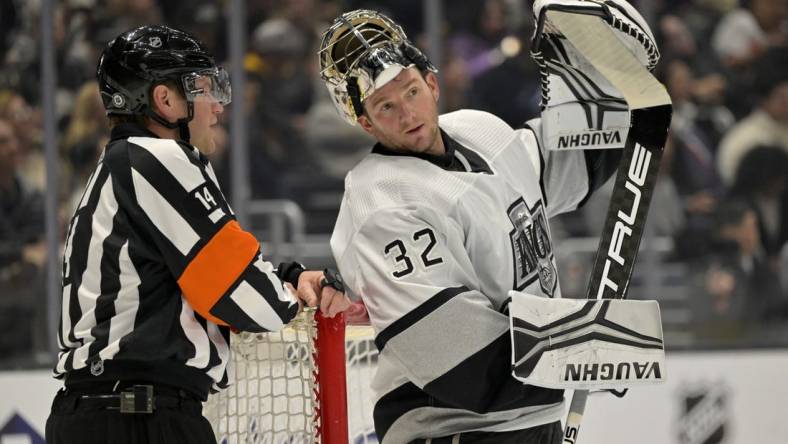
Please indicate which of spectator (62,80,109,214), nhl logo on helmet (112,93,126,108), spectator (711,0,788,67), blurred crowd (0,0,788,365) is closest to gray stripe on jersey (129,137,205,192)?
nhl logo on helmet (112,93,126,108)

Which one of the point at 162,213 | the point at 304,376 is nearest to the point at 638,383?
the point at 304,376

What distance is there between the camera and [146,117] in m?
1.92

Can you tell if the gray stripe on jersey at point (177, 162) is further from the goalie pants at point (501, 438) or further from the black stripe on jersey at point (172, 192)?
the goalie pants at point (501, 438)

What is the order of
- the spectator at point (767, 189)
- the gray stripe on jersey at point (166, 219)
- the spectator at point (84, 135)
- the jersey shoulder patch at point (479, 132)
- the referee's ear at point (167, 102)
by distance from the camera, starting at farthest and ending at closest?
1. the spectator at point (767, 189)
2. the spectator at point (84, 135)
3. the jersey shoulder patch at point (479, 132)
4. the referee's ear at point (167, 102)
5. the gray stripe on jersey at point (166, 219)

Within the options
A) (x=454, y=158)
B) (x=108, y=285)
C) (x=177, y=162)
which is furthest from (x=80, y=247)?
(x=454, y=158)

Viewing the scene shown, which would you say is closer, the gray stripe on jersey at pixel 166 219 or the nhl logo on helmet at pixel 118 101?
the gray stripe on jersey at pixel 166 219

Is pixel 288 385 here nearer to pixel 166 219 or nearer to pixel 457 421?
pixel 457 421

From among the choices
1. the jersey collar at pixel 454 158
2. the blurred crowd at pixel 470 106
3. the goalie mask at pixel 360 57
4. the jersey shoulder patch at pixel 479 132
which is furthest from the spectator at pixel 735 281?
the goalie mask at pixel 360 57

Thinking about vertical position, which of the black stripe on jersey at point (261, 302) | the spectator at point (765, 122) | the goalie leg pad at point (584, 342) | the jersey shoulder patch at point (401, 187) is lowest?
the spectator at point (765, 122)

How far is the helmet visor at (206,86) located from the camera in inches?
76.1

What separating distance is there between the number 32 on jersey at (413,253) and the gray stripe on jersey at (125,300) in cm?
41

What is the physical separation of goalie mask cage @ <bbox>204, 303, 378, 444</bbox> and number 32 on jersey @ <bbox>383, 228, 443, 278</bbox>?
187 millimetres

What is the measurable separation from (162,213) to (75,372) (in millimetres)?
286

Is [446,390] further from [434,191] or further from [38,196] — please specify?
[38,196]
